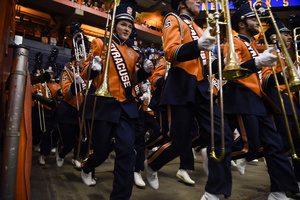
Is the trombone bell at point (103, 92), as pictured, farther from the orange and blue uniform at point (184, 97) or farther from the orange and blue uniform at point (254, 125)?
the orange and blue uniform at point (254, 125)

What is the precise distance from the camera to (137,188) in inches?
116

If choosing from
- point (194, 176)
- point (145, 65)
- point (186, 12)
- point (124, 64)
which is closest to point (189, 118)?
point (145, 65)

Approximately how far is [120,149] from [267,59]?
1.55 meters

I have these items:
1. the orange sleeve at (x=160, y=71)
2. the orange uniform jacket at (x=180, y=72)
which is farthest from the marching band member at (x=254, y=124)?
the orange sleeve at (x=160, y=71)

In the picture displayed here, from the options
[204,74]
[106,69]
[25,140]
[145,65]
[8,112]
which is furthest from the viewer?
[145,65]

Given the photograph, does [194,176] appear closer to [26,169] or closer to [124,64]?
[124,64]

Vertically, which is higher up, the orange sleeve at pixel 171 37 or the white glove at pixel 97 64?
the orange sleeve at pixel 171 37

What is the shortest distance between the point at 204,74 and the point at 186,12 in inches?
30.7

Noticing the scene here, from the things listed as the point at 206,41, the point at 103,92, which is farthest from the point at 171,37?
the point at 103,92

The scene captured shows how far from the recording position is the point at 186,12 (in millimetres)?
2580

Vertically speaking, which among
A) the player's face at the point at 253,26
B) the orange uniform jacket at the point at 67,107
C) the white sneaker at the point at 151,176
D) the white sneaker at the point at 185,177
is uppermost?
the player's face at the point at 253,26

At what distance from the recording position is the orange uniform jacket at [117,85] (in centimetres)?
237

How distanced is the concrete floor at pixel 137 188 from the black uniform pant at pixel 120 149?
1.37ft

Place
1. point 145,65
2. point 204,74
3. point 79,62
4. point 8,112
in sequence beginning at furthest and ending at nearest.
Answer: point 79,62 < point 145,65 < point 204,74 < point 8,112
